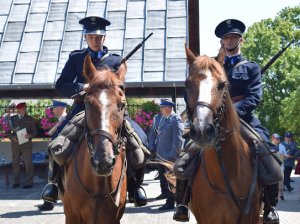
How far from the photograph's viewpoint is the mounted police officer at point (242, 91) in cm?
608

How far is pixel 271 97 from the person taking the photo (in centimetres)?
5578

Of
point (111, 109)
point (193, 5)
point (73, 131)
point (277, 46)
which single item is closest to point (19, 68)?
point (193, 5)

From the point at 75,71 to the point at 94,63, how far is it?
340 millimetres

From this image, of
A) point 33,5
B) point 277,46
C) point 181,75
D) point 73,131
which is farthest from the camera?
point 277,46

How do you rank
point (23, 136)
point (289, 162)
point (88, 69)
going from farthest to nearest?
point (289, 162)
point (23, 136)
point (88, 69)

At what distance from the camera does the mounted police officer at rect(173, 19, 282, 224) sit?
6.08 metres

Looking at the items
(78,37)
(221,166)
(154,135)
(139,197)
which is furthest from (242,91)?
(78,37)

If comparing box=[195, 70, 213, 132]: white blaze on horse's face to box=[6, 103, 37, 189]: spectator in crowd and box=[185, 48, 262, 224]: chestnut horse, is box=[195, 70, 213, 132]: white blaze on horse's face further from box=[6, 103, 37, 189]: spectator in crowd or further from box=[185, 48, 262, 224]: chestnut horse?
box=[6, 103, 37, 189]: spectator in crowd

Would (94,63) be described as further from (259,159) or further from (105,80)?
(259,159)

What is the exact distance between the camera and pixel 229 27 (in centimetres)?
650

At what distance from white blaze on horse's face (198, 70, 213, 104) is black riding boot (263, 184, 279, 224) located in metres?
1.70

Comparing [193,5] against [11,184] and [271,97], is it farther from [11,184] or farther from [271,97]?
[271,97]

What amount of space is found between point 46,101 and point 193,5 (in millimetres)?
7001

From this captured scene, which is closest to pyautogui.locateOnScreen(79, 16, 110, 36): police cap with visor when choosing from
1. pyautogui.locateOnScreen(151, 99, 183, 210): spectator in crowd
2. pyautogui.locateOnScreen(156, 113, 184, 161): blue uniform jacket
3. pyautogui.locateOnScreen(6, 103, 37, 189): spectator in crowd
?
pyautogui.locateOnScreen(151, 99, 183, 210): spectator in crowd
